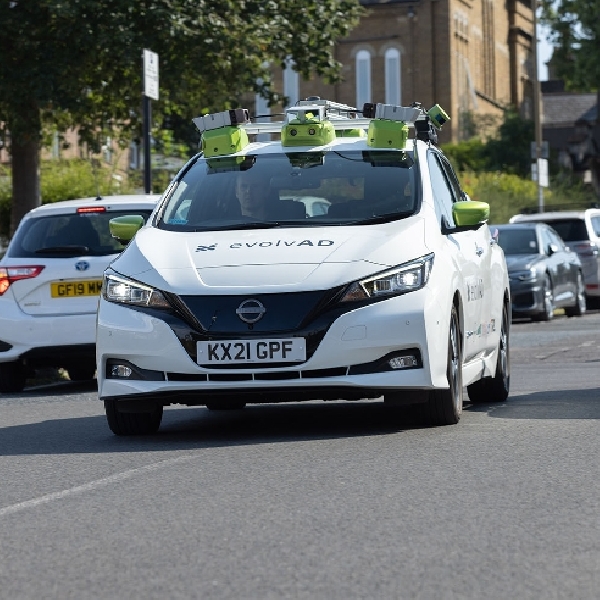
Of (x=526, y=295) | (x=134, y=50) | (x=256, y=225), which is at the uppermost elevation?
(x=134, y=50)

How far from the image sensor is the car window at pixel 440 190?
12.0m

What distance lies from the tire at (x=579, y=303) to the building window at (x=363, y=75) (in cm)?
5122

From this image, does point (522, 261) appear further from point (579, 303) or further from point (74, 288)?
point (74, 288)

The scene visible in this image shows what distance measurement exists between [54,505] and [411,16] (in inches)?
2970

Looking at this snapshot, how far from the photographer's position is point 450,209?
490 inches

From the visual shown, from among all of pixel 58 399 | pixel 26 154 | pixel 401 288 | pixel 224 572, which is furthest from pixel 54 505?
pixel 26 154

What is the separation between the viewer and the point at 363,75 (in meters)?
83.5

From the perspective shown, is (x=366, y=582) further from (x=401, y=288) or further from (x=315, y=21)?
(x=315, y=21)

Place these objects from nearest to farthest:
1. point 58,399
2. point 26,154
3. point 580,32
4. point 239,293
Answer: point 239,293
point 58,399
point 26,154
point 580,32

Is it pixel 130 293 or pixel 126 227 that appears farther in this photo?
pixel 126 227

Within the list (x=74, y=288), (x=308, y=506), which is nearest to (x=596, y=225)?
(x=74, y=288)

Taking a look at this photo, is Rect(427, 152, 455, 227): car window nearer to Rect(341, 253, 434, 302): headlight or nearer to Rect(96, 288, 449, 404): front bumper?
Rect(341, 253, 434, 302): headlight

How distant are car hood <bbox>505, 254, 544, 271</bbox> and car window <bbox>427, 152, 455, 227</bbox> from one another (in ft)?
53.8

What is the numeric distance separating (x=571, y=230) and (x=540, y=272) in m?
5.22
